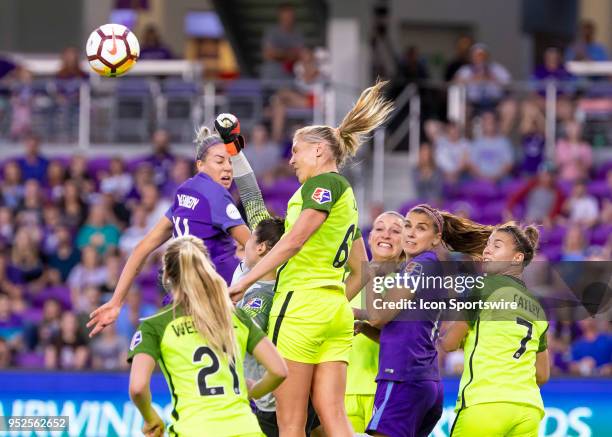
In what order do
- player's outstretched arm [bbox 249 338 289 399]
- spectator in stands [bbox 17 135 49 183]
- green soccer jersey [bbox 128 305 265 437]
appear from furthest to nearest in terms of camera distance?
spectator in stands [bbox 17 135 49 183], player's outstretched arm [bbox 249 338 289 399], green soccer jersey [bbox 128 305 265 437]

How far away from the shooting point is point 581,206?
14.2 meters

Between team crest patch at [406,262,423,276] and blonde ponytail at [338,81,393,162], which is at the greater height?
blonde ponytail at [338,81,393,162]

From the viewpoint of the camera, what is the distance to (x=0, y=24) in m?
22.3

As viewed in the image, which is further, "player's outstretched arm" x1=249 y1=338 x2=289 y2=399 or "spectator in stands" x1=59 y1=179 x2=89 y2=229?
"spectator in stands" x1=59 y1=179 x2=89 y2=229

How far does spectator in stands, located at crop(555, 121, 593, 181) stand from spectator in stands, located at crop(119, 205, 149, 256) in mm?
4832

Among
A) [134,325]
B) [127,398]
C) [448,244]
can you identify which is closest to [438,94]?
[134,325]

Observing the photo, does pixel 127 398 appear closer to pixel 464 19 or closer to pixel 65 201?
pixel 65 201

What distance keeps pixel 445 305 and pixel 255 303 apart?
3.62ft

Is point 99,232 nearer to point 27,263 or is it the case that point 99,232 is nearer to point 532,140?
point 27,263

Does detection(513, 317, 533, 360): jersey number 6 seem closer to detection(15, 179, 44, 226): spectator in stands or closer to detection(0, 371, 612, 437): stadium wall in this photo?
detection(0, 371, 612, 437): stadium wall

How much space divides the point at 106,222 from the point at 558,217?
16.9ft

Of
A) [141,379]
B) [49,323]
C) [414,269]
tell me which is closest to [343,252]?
[414,269]

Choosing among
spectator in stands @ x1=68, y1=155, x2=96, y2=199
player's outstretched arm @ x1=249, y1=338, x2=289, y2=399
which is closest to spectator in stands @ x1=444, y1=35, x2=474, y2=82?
spectator in stands @ x1=68, y1=155, x2=96, y2=199

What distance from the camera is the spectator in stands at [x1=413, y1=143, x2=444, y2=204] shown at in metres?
14.8
